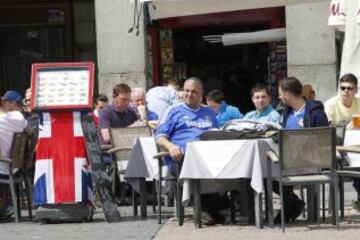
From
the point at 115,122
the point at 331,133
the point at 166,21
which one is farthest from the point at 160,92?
the point at 331,133

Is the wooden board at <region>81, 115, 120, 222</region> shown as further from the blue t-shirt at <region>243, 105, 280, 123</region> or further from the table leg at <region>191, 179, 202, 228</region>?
the blue t-shirt at <region>243, 105, 280, 123</region>

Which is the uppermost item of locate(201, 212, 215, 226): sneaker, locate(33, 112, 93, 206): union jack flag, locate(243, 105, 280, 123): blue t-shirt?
locate(243, 105, 280, 123): blue t-shirt

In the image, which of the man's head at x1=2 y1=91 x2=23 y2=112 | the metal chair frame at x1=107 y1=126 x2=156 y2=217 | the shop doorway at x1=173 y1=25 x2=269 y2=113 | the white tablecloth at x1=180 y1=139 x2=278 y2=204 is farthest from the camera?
the shop doorway at x1=173 y1=25 x2=269 y2=113

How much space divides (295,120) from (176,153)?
130 cm

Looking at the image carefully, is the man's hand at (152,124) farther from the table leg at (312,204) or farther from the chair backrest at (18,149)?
the table leg at (312,204)

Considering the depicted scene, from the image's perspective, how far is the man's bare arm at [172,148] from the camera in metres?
10.6

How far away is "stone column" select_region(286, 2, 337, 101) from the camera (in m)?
17.1

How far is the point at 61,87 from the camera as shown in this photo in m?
11.5

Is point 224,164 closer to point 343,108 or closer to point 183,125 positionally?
point 183,125

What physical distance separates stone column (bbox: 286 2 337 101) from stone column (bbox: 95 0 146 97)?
2.57 m

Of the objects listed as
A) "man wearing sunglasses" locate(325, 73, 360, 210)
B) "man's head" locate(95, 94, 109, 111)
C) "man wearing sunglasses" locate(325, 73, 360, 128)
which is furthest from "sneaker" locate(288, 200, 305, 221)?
"man's head" locate(95, 94, 109, 111)

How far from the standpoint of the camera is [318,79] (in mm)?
17109

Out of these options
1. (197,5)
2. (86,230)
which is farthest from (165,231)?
(197,5)

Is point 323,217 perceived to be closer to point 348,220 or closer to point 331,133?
point 348,220
